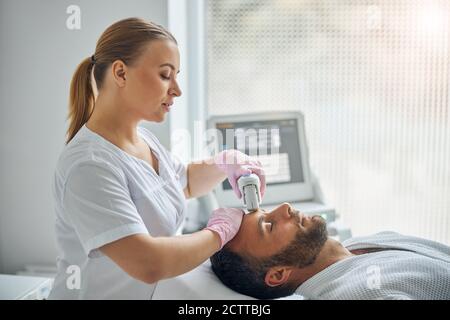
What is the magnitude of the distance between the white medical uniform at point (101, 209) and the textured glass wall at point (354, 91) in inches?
28.7

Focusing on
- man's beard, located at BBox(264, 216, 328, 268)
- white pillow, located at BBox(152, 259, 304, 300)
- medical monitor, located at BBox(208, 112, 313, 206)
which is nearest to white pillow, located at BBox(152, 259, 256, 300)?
white pillow, located at BBox(152, 259, 304, 300)

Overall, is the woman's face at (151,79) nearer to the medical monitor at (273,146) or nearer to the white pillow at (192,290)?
the white pillow at (192,290)

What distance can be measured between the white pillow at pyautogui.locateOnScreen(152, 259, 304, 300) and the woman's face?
1.14ft

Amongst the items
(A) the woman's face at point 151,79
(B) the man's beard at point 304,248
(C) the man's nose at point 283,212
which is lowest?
(B) the man's beard at point 304,248

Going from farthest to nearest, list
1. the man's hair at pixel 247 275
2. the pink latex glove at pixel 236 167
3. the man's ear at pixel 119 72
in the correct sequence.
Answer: the pink latex glove at pixel 236 167
the man's hair at pixel 247 275
the man's ear at pixel 119 72

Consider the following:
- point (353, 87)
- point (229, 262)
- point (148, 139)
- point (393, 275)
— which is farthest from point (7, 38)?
point (353, 87)

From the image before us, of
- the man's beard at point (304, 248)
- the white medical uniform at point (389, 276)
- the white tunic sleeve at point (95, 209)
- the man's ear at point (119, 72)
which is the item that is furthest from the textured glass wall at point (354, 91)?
the white tunic sleeve at point (95, 209)

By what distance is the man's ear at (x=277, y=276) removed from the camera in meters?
1.09

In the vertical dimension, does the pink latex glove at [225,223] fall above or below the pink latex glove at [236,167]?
below

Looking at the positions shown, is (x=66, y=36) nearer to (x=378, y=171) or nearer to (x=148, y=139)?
(x=148, y=139)

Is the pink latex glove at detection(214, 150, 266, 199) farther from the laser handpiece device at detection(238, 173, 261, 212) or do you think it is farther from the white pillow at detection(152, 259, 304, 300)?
the white pillow at detection(152, 259, 304, 300)

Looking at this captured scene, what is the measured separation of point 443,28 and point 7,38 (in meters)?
1.16

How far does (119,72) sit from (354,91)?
0.96m

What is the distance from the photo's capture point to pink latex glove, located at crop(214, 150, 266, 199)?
3.92 ft
